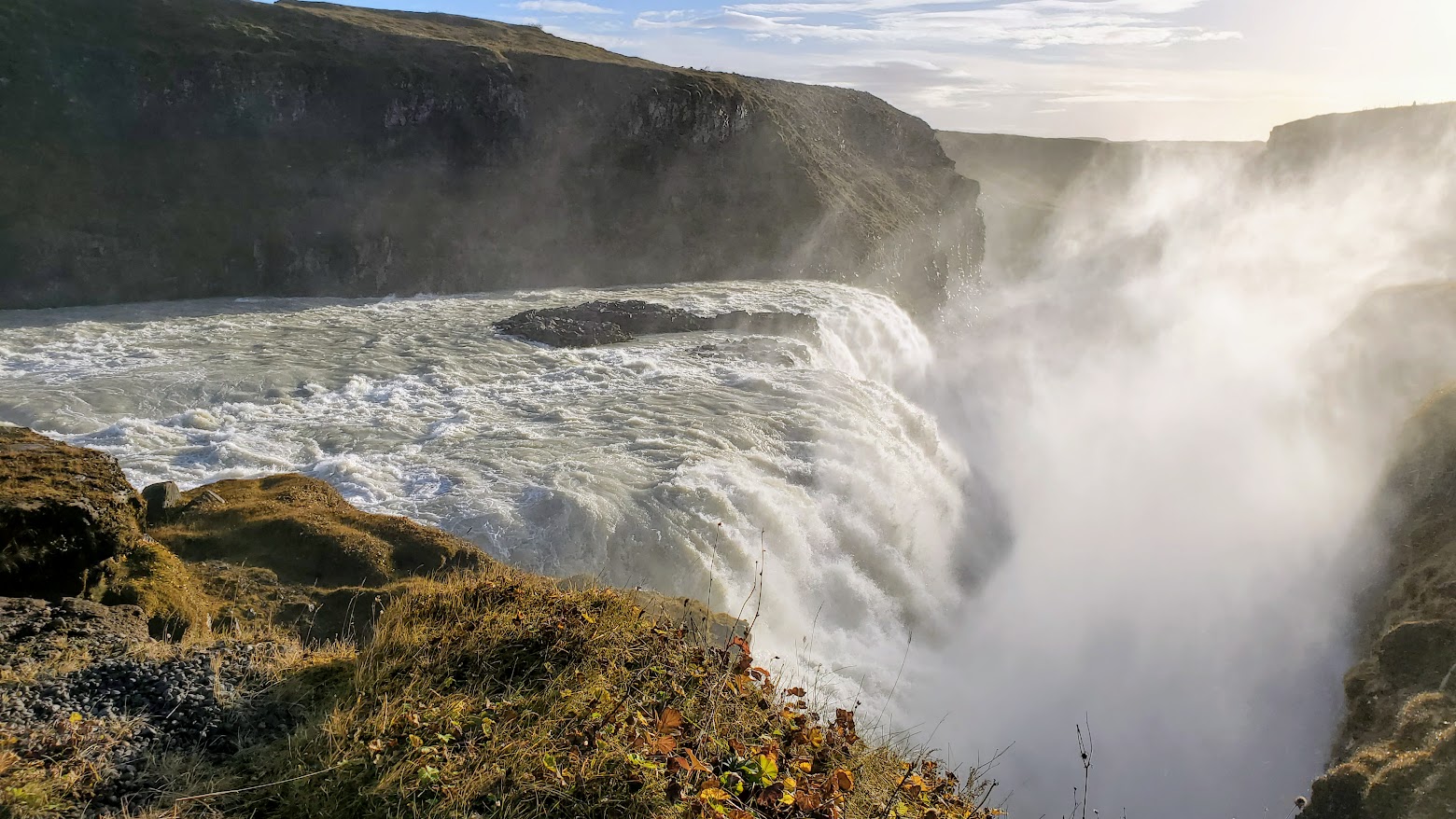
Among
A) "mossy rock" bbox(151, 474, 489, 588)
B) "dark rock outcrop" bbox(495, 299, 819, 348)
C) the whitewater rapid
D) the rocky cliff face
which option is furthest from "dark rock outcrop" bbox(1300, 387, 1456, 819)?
the rocky cliff face

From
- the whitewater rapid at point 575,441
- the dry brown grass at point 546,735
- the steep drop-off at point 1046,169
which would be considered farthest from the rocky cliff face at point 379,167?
the steep drop-off at point 1046,169

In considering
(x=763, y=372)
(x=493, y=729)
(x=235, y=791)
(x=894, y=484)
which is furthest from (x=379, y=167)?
(x=235, y=791)

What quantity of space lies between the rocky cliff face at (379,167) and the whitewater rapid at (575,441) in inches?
180

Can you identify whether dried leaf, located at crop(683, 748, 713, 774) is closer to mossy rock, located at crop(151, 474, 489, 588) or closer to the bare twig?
the bare twig

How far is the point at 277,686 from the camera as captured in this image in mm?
3604

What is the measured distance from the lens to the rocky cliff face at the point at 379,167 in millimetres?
23484

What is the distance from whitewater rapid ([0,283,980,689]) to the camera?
A: 32.0ft

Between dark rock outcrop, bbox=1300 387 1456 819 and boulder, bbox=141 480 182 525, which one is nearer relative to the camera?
dark rock outcrop, bbox=1300 387 1456 819

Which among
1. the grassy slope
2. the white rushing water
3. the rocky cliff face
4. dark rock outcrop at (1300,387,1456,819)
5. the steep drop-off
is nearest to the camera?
the grassy slope

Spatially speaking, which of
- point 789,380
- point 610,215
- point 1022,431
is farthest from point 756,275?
point 789,380

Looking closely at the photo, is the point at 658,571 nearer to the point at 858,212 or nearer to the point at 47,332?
the point at 47,332

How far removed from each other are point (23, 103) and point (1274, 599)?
31.5 meters

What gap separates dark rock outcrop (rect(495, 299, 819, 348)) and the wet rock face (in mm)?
14046

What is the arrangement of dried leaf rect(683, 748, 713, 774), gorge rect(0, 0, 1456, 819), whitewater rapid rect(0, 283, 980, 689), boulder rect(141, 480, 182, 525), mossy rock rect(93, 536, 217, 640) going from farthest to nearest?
1. gorge rect(0, 0, 1456, 819)
2. whitewater rapid rect(0, 283, 980, 689)
3. boulder rect(141, 480, 182, 525)
4. mossy rock rect(93, 536, 217, 640)
5. dried leaf rect(683, 748, 713, 774)
